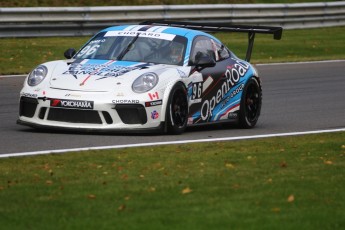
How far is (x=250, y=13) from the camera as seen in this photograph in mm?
26781

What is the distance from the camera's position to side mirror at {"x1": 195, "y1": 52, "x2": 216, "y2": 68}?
13219 millimetres

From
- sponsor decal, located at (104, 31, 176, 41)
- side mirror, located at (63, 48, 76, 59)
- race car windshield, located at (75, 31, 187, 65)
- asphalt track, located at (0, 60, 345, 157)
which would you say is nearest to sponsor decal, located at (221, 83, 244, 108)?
asphalt track, located at (0, 60, 345, 157)

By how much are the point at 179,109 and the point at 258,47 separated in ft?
43.1

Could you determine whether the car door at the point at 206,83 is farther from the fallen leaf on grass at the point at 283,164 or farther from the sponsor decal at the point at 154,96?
the fallen leaf on grass at the point at 283,164

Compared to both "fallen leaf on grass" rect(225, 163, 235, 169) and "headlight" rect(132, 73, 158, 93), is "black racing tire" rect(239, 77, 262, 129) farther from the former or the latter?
"fallen leaf on grass" rect(225, 163, 235, 169)


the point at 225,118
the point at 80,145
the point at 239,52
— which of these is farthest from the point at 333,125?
the point at 239,52

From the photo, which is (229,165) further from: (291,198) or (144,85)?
(144,85)

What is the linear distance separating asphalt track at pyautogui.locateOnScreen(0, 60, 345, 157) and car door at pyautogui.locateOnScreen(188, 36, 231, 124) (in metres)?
0.25

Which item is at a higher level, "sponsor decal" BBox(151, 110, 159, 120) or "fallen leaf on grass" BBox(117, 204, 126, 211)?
"fallen leaf on grass" BBox(117, 204, 126, 211)

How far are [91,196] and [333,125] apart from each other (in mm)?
6668

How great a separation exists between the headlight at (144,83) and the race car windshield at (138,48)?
75 centimetres

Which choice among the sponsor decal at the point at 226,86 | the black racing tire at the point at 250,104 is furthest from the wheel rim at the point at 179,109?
the black racing tire at the point at 250,104

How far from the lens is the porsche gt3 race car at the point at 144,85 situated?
1224 cm

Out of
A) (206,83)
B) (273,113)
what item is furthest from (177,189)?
(273,113)
